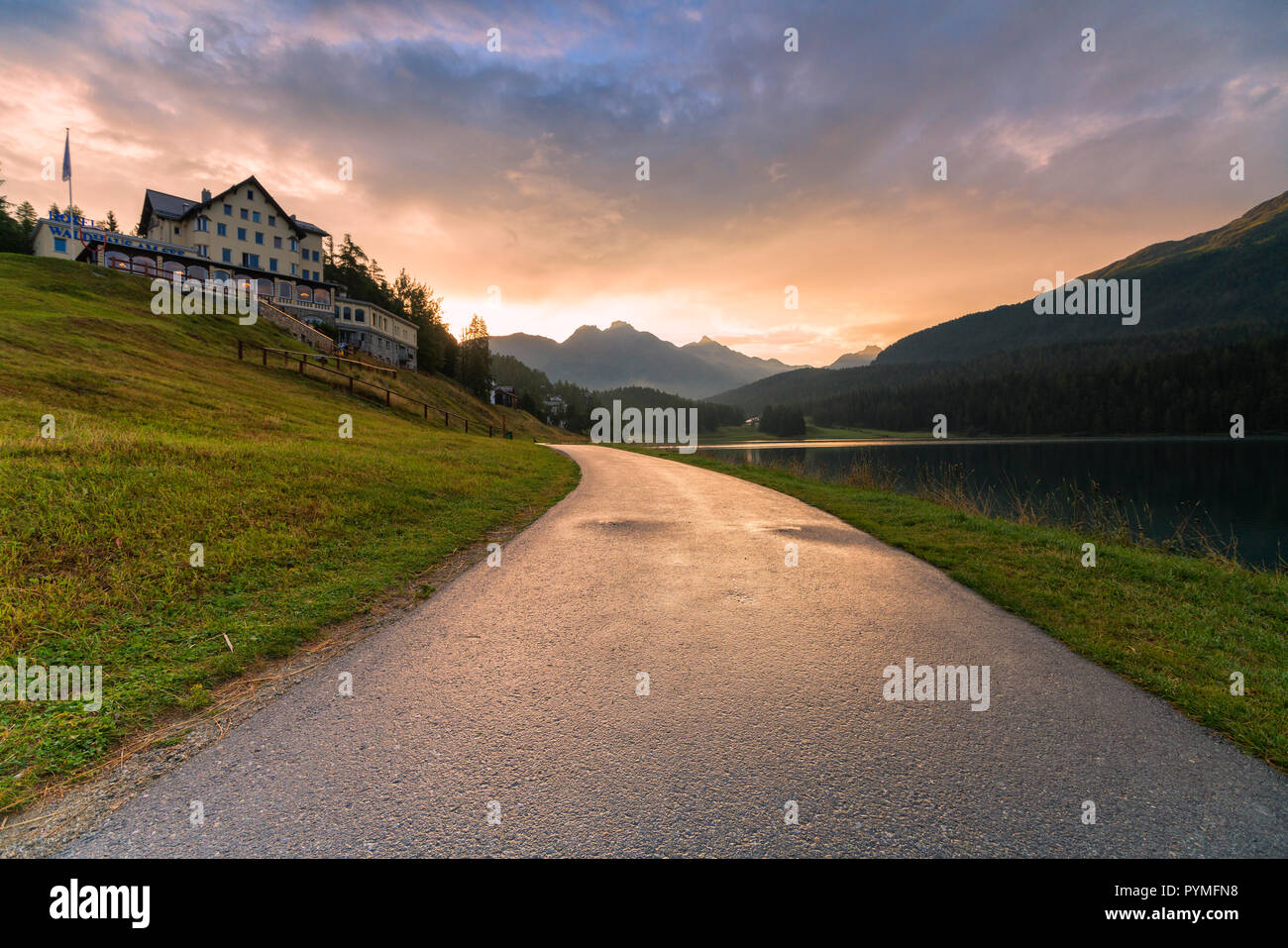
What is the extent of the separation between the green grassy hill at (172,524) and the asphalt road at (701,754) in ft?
3.87

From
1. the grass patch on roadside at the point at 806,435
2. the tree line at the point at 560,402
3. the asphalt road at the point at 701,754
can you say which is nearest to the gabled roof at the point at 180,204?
the tree line at the point at 560,402

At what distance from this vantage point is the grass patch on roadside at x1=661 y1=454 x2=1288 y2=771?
4.15 meters

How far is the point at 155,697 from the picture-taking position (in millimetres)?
4035

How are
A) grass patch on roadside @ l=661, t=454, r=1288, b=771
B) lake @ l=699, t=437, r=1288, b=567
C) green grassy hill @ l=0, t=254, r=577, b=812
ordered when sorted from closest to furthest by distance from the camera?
grass patch on roadside @ l=661, t=454, r=1288, b=771 < green grassy hill @ l=0, t=254, r=577, b=812 < lake @ l=699, t=437, r=1288, b=567

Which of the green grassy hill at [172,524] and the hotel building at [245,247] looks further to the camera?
the hotel building at [245,247]

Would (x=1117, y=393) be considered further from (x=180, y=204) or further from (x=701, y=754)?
(x=180, y=204)

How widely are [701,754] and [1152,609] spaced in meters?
6.55

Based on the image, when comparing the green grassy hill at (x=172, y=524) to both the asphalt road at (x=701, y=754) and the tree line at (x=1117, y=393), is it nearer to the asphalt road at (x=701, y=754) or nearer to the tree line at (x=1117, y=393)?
the asphalt road at (x=701, y=754)

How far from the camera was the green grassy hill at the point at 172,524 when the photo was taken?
4461 millimetres

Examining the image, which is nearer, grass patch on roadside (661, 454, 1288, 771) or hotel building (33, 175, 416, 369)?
grass patch on roadside (661, 454, 1288, 771)

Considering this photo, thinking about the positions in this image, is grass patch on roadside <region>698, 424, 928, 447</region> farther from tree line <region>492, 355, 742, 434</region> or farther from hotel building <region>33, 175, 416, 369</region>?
hotel building <region>33, 175, 416, 369</region>

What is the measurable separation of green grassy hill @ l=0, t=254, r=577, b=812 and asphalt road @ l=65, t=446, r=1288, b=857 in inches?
46.4

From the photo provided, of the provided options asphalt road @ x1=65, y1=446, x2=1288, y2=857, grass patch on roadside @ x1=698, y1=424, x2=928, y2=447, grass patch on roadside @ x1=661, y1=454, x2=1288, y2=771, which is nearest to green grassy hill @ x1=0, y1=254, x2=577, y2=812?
asphalt road @ x1=65, y1=446, x2=1288, y2=857
